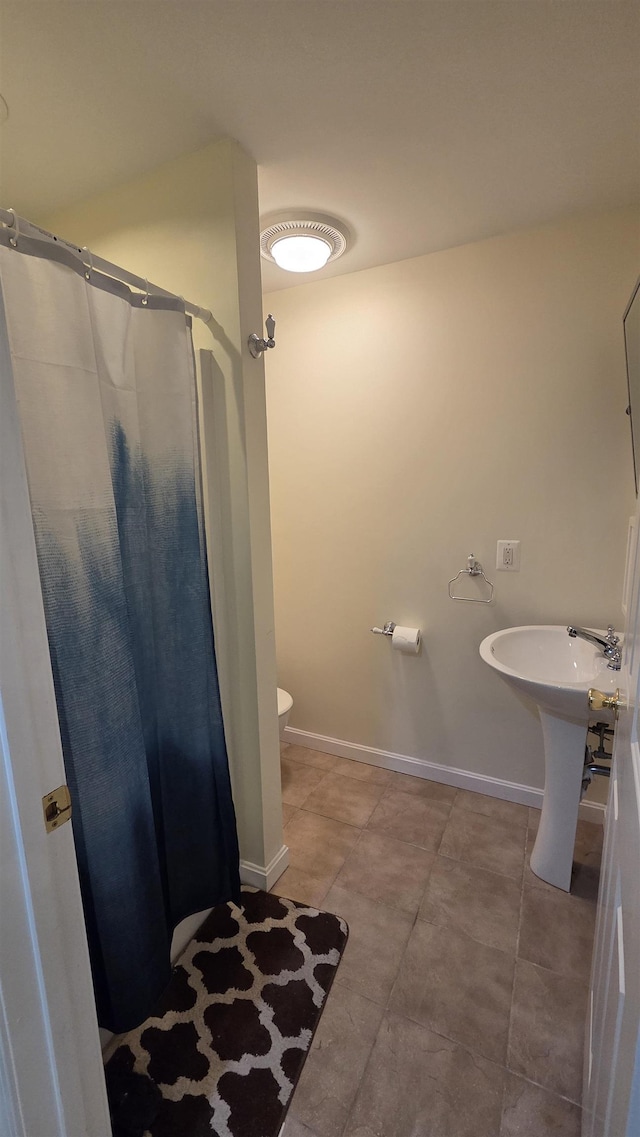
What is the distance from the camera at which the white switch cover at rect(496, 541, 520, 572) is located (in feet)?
6.50

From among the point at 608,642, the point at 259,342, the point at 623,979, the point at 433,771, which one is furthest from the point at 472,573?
the point at 623,979

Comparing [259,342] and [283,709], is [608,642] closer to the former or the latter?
[283,709]

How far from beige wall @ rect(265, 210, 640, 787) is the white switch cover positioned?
33 millimetres

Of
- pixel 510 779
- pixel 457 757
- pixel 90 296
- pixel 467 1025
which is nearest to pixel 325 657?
pixel 457 757

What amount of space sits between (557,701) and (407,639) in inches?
31.1

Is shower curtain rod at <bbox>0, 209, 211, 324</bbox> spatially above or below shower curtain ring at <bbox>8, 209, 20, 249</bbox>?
above

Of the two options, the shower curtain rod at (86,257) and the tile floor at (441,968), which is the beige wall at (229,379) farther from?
the tile floor at (441,968)

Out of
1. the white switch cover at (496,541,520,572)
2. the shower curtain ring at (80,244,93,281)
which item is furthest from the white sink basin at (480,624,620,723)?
the shower curtain ring at (80,244,93,281)

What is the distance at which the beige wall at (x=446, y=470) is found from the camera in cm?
178

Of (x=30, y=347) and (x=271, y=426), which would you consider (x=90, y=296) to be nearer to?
(x=30, y=347)

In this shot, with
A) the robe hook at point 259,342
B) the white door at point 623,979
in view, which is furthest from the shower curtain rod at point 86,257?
the white door at point 623,979

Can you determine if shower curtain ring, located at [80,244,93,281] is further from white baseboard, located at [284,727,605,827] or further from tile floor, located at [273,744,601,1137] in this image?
white baseboard, located at [284,727,605,827]

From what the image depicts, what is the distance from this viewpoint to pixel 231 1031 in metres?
1.25

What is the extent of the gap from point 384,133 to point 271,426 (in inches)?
50.5
